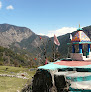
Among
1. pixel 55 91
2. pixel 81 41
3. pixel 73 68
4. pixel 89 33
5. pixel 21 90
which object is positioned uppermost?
pixel 89 33

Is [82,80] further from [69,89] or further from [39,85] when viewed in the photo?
[39,85]

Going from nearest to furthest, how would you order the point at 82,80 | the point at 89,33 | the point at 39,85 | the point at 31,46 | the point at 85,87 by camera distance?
the point at 85,87, the point at 82,80, the point at 39,85, the point at 89,33, the point at 31,46

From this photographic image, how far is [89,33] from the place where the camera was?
106m

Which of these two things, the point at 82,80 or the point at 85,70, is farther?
the point at 85,70

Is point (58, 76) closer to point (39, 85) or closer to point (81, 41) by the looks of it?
point (39, 85)

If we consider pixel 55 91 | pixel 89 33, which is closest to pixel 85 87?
pixel 55 91

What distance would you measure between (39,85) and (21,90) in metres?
7.04

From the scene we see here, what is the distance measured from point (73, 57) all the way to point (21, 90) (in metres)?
7.02

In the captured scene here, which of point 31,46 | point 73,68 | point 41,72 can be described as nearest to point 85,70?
point 73,68

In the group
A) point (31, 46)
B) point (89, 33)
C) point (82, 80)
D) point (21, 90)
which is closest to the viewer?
point (82, 80)

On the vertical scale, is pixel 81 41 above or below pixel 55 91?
above

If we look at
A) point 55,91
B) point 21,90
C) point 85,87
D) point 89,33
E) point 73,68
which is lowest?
point 21,90

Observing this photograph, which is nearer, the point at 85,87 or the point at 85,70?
the point at 85,87

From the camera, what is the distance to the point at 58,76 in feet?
25.4
